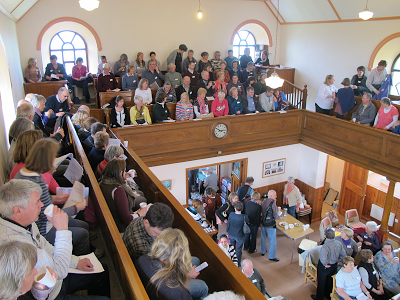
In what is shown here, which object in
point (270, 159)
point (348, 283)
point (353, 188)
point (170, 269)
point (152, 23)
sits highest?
point (152, 23)

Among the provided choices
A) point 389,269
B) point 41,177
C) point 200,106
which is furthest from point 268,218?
point 41,177

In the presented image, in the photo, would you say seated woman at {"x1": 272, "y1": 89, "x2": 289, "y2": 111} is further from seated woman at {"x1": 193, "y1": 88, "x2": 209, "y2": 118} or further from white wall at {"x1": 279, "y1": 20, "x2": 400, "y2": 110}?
white wall at {"x1": 279, "y1": 20, "x2": 400, "y2": 110}

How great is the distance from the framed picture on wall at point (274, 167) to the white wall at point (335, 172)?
1.51 meters

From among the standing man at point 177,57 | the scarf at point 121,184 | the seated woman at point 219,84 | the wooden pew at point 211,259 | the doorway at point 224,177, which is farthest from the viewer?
the standing man at point 177,57

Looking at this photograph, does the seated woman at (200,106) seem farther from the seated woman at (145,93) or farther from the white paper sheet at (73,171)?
the white paper sheet at (73,171)

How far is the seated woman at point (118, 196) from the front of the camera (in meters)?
2.91

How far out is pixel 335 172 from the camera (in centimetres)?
1004

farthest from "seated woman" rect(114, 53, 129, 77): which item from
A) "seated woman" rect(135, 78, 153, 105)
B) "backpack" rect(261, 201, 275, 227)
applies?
"backpack" rect(261, 201, 275, 227)

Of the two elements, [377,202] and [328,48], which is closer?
[377,202]

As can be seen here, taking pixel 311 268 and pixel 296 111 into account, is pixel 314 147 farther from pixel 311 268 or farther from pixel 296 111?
pixel 311 268

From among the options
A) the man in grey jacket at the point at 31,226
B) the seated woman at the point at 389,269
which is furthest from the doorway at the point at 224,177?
the man in grey jacket at the point at 31,226

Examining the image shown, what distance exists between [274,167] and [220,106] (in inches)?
109

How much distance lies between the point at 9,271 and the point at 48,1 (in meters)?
9.05

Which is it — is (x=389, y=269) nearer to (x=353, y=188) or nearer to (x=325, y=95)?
(x=353, y=188)
